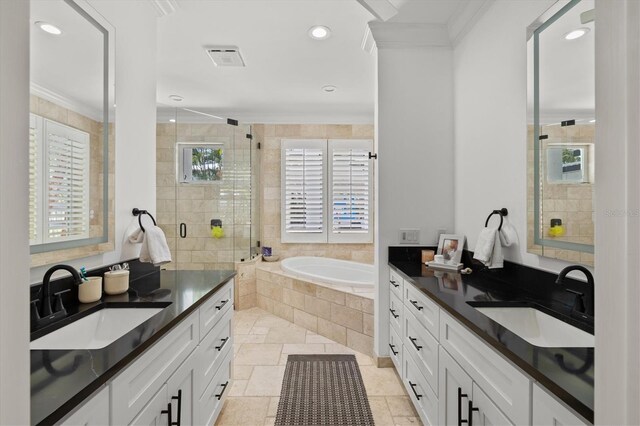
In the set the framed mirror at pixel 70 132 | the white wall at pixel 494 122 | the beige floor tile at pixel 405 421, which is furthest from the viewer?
the beige floor tile at pixel 405 421

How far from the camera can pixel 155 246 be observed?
6.08 feet

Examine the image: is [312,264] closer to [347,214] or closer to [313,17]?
[347,214]

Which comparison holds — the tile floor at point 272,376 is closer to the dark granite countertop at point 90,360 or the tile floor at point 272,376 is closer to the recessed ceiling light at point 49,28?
the dark granite countertop at point 90,360

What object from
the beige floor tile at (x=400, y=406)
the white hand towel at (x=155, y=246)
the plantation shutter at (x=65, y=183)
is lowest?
the beige floor tile at (x=400, y=406)

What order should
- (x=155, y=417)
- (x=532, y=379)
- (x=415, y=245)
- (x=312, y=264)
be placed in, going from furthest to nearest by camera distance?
1. (x=312, y=264)
2. (x=415, y=245)
3. (x=155, y=417)
4. (x=532, y=379)

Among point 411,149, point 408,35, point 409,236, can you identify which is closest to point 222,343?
point 409,236

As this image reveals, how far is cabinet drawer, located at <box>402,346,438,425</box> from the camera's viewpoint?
166cm

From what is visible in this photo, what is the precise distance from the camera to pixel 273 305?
13.4 feet

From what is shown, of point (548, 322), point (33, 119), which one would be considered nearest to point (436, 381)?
point (548, 322)

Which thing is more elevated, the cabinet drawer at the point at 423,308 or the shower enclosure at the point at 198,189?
the shower enclosure at the point at 198,189

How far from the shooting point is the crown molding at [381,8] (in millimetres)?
2250

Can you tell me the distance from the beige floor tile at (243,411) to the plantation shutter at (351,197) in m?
2.84

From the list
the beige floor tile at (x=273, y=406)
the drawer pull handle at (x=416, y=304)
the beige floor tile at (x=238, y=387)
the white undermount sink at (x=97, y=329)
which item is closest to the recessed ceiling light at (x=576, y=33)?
the drawer pull handle at (x=416, y=304)

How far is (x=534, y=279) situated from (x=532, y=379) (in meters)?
0.92
